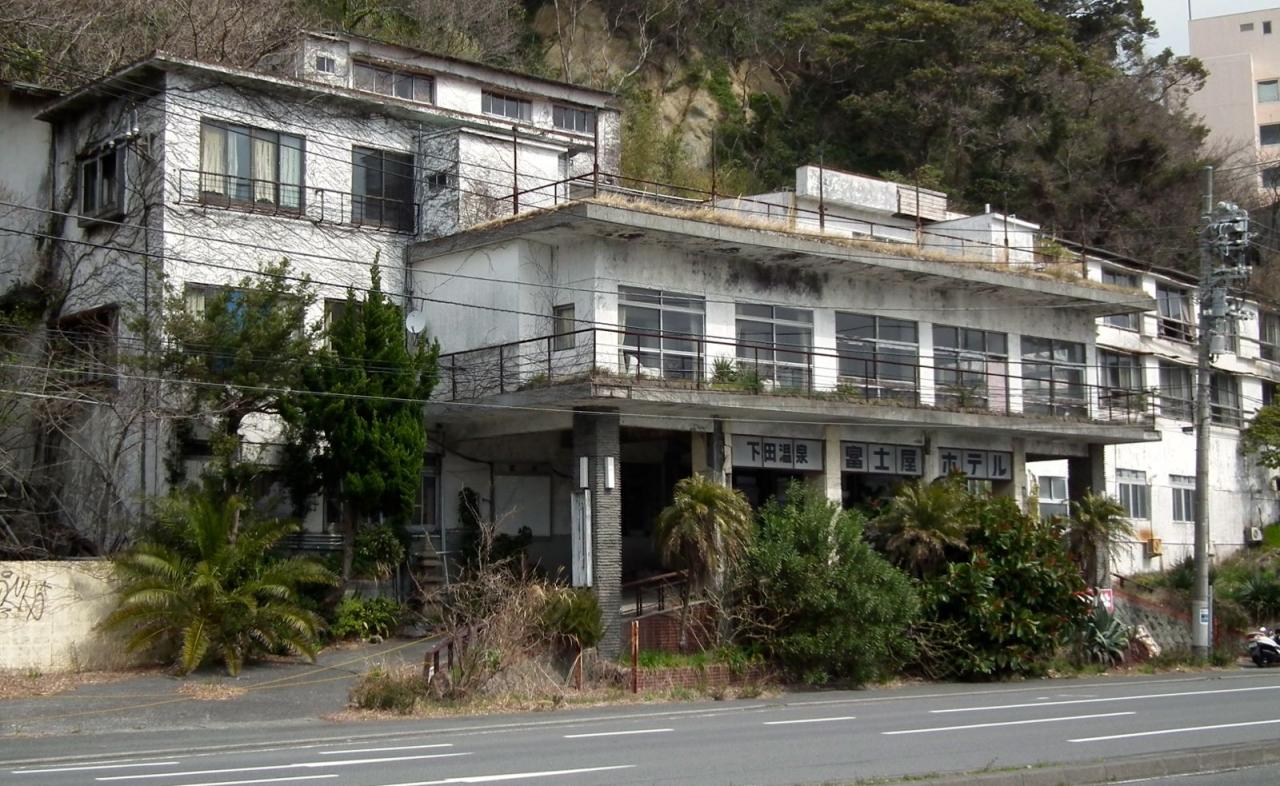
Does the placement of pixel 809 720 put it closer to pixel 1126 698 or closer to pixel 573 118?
pixel 1126 698

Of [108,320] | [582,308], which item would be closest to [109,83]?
[108,320]

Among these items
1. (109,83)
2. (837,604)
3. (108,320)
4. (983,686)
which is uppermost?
(109,83)

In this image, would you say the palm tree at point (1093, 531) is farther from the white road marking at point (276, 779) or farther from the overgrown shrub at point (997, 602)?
the white road marking at point (276, 779)

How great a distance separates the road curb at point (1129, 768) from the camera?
1234cm

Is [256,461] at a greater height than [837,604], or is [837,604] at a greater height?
[256,461]

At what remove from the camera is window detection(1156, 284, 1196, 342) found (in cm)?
4697

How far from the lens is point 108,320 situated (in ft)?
92.9

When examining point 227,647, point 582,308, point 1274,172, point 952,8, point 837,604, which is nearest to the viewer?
point 227,647

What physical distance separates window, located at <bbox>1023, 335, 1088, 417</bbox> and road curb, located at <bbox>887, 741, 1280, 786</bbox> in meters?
20.7

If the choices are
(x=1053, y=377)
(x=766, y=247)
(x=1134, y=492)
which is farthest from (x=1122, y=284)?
(x=766, y=247)

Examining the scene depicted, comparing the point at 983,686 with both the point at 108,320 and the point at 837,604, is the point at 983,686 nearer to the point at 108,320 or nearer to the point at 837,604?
the point at 837,604

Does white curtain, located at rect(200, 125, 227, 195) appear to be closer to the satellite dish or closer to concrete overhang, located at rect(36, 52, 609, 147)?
concrete overhang, located at rect(36, 52, 609, 147)

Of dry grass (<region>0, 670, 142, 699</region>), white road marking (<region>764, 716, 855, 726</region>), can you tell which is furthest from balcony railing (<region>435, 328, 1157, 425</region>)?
dry grass (<region>0, 670, 142, 699</region>)

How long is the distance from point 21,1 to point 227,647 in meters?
18.8
